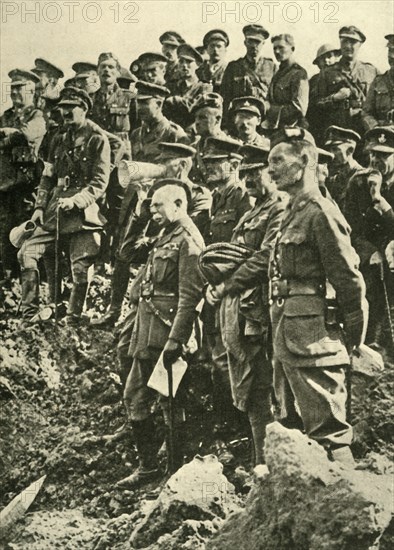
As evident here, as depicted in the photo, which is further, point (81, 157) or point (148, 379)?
point (81, 157)

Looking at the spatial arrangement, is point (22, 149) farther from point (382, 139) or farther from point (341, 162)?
point (382, 139)

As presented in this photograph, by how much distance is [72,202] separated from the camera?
800 cm

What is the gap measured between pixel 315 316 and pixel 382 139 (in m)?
1.48

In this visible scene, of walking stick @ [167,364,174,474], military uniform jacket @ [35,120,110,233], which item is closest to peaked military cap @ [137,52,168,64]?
military uniform jacket @ [35,120,110,233]

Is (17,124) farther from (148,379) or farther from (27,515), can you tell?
(27,515)

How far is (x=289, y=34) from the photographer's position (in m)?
7.87

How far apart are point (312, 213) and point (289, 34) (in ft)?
5.52

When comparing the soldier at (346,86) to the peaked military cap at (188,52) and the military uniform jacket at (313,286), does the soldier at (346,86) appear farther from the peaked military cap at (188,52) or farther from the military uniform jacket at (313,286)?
the military uniform jacket at (313,286)

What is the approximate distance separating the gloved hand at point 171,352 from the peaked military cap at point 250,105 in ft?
5.75

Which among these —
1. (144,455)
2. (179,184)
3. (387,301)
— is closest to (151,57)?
(179,184)

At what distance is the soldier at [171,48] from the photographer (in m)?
8.14

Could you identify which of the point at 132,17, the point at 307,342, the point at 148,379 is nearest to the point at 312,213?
the point at 307,342

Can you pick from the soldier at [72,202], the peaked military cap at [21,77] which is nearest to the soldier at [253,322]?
the soldier at [72,202]

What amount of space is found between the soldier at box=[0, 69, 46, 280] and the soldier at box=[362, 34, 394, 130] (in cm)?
247
